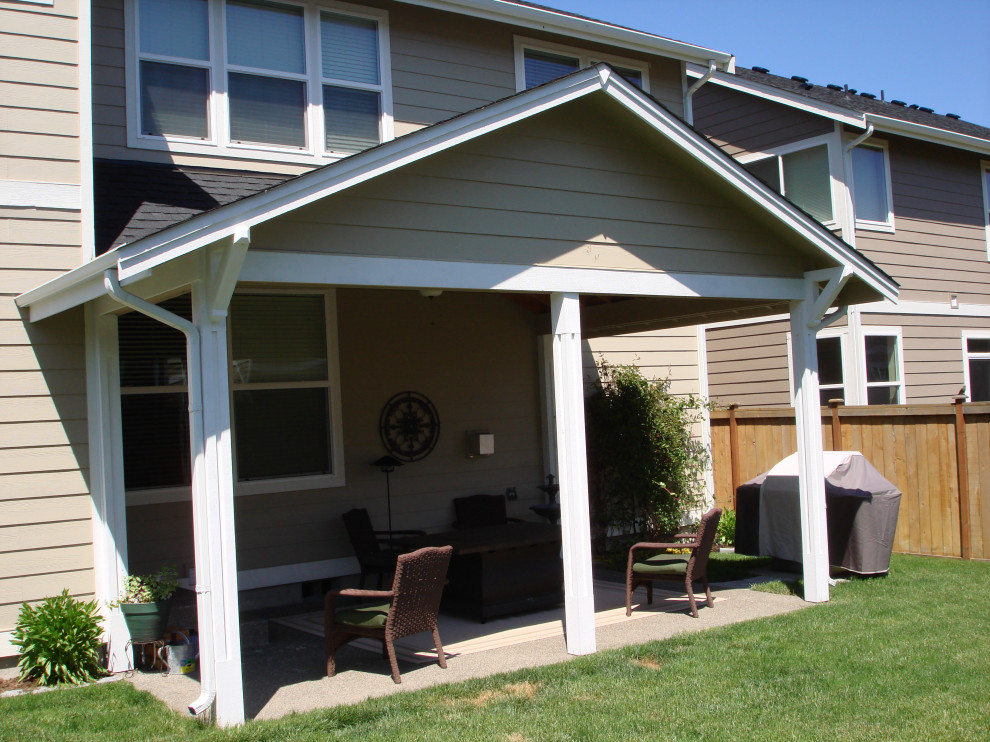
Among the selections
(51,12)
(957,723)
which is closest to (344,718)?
(957,723)

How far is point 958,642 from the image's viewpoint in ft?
21.1

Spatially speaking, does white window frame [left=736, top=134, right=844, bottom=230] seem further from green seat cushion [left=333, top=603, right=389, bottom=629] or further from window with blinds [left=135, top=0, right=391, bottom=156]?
green seat cushion [left=333, top=603, right=389, bottom=629]

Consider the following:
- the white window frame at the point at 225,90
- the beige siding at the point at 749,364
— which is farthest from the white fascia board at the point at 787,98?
the white window frame at the point at 225,90

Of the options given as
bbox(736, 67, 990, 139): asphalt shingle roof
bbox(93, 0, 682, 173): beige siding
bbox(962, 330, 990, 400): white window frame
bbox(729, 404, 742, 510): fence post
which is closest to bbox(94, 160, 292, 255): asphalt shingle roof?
bbox(93, 0, 682, 173): beige siding

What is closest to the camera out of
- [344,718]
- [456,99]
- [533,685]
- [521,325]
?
[344,718]

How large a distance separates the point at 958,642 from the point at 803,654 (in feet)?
3.89

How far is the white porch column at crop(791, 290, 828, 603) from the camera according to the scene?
25.8 feet

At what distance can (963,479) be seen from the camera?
9891 mm

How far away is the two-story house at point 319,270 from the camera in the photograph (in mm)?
5641

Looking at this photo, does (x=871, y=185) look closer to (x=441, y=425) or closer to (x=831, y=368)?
(x=831, y=368)

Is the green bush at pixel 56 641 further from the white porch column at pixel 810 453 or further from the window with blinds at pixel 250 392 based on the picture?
the white porch column at pixel 810 453

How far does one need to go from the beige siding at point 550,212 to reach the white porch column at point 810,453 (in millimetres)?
625

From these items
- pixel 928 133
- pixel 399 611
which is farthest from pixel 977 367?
pixel 399 611

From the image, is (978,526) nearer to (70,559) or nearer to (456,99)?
(456,99)
